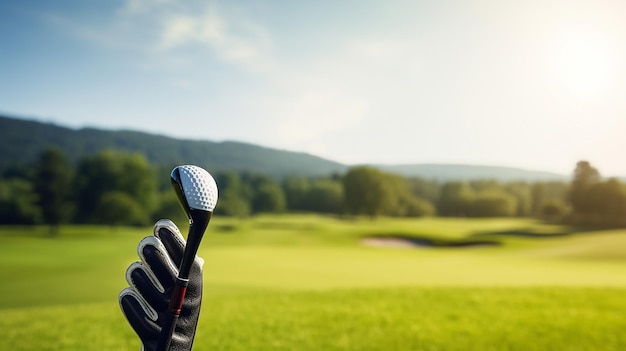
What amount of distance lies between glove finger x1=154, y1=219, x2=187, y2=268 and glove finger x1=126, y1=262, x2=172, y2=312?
0.16m

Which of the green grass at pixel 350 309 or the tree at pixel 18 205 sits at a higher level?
the green grass at pixel 350 309

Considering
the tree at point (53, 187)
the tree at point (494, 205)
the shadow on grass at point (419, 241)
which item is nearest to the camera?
the shadow on grass at point (419, 241)

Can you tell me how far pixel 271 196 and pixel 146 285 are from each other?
234ft

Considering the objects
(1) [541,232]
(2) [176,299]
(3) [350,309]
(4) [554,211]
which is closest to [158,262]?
(2) [176,299]

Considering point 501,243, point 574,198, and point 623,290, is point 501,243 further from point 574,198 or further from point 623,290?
point 623,290

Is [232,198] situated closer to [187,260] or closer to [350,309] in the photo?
[350,309]

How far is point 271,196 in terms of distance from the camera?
7388 centimetres

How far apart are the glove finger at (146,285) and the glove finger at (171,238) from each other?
0.16 meters

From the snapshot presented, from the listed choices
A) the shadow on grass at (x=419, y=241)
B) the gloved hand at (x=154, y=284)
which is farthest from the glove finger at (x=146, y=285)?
the shadow on grass at (x=419, y=241)

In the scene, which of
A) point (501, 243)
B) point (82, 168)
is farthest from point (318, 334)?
point (82, 168)

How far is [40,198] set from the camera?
51.3 m

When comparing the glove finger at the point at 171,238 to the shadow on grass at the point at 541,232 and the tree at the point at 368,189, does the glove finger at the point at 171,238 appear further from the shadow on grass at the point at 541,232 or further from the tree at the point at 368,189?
the tree at the point at 368,189

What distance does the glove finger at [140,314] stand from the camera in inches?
110

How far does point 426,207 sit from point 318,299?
60080 mm
